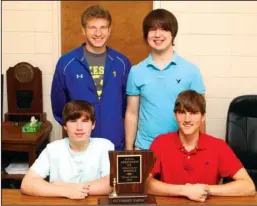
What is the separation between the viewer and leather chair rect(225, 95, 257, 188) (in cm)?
288

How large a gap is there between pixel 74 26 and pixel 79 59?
3.51 feet

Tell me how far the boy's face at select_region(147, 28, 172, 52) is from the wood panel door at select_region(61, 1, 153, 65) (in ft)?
3.68

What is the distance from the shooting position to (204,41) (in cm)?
335

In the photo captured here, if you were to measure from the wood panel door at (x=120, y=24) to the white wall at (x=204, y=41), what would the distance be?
0.07m

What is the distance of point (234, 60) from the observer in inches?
132

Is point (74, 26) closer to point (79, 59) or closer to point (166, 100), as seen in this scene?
point (79, 59)

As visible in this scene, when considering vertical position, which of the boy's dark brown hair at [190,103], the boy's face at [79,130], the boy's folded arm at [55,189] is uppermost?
the boy's dark brown hair at [190,103]

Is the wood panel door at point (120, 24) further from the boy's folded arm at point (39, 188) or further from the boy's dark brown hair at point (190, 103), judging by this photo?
the boy's folded arm at point (39, 188)

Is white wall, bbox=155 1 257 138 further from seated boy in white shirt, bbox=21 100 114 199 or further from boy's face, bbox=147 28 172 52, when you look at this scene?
seated boy in white shirt, bbox=21 100 114 199

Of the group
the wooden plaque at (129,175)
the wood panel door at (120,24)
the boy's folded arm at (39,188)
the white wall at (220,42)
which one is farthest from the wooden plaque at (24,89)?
the wooden plaque at (129,175)

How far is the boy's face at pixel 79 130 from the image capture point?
2.02m

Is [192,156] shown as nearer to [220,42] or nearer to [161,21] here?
[161,21]

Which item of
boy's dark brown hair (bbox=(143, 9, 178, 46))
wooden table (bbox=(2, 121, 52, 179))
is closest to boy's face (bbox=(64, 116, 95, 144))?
boy's dark brown hair (bbox=(143, 9, 178, 46))

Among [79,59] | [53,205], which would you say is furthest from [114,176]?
[79,59]
